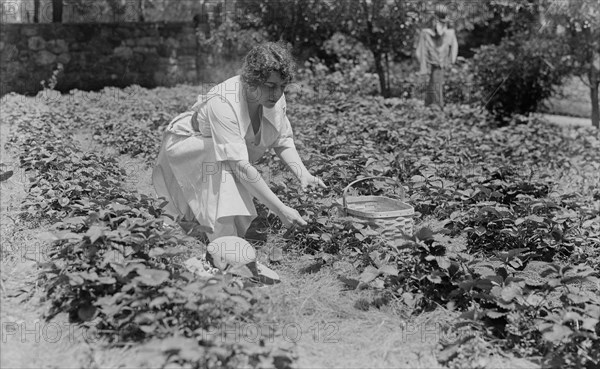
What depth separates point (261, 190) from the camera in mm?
3285

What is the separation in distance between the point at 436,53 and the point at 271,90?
21.9ft

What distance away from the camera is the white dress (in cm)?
342

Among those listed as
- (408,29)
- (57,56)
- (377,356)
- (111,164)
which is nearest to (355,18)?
(408,29)

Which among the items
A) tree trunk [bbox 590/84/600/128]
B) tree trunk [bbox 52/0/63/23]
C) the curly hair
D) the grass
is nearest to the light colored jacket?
tree trunk [bbox 590/84/600/128]

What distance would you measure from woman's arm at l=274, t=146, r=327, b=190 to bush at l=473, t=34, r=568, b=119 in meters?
6.04

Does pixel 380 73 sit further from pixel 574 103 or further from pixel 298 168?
pixel 298 168

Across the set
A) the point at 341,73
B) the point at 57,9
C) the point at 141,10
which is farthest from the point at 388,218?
the point at 141,10

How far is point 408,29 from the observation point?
11.5 metres

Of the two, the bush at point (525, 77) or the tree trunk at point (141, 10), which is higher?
the tree trunk at point (141, 10)

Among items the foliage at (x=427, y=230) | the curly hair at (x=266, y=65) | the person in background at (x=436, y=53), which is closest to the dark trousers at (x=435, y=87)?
the person in background at (x=436, y=53)

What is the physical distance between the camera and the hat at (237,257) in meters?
3.05

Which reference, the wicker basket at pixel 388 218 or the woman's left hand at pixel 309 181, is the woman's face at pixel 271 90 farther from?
the wicker basket at pixel 388 218

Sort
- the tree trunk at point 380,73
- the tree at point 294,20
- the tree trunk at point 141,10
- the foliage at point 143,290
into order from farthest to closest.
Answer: the tree trunk at point 141,10, the tree at point 294,20, the tree trunk at point 380,73, the foliage at point 143,290

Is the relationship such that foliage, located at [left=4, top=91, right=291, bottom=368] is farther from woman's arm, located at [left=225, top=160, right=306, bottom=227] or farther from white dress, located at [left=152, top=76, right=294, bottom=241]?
woman's arm, located at [left=225, top=160, right=306, bottom=227]
